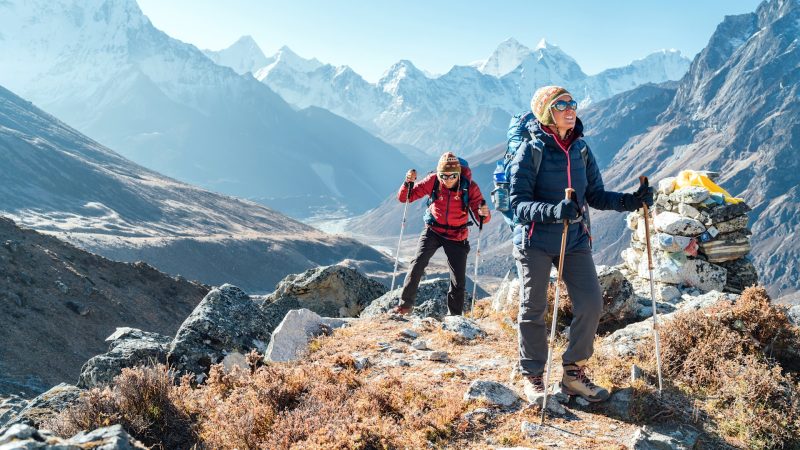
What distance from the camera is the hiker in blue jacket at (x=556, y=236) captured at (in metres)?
6.00

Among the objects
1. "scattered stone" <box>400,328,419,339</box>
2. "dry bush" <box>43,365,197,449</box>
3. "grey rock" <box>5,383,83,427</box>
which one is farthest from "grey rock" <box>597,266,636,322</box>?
"grey rock" <box>5,383,83,427</box>

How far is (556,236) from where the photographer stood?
601 centimetres

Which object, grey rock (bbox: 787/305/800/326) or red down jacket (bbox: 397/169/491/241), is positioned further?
red down jacket (bbox: 397/169/491/241)

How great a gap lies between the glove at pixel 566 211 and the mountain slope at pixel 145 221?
12571cm

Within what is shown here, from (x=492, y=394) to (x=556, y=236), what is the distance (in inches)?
79.1

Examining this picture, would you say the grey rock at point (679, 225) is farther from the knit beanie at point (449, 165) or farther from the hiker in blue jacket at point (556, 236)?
the hiker in blue jacket at point (556, 236)

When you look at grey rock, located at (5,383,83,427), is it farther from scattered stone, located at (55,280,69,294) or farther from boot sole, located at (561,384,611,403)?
scattered stone, located at (55,280,69,294)

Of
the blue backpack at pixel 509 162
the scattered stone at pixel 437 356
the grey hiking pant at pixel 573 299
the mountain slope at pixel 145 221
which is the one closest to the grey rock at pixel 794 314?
the grey hiking pant at pixel 573 299

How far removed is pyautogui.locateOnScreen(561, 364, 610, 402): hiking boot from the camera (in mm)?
6051

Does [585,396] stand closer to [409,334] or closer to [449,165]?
[409,334]

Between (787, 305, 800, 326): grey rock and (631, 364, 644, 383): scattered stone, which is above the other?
(787, 305, 800, 326): grey rock

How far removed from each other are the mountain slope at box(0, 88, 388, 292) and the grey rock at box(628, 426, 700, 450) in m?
126

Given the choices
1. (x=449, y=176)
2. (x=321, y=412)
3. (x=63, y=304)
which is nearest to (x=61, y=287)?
(x=63, y=304)

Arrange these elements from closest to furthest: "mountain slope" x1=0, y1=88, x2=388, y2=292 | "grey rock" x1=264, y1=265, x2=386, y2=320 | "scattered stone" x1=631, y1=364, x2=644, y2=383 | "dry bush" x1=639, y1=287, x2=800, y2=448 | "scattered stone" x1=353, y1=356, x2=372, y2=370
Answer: "dry bush" x1=639, y1=287, x2=800, y2=448, "scattered stone" x1=631, y1=364, x2=644, y2=383, "scattered stone" x1=353, y1=356, x2=372, y2=370, "grey rock" x1=264, y1=265, x2=386, y2=320, "mountain slope" x1=0, y1=88, x2=388, y2=292
